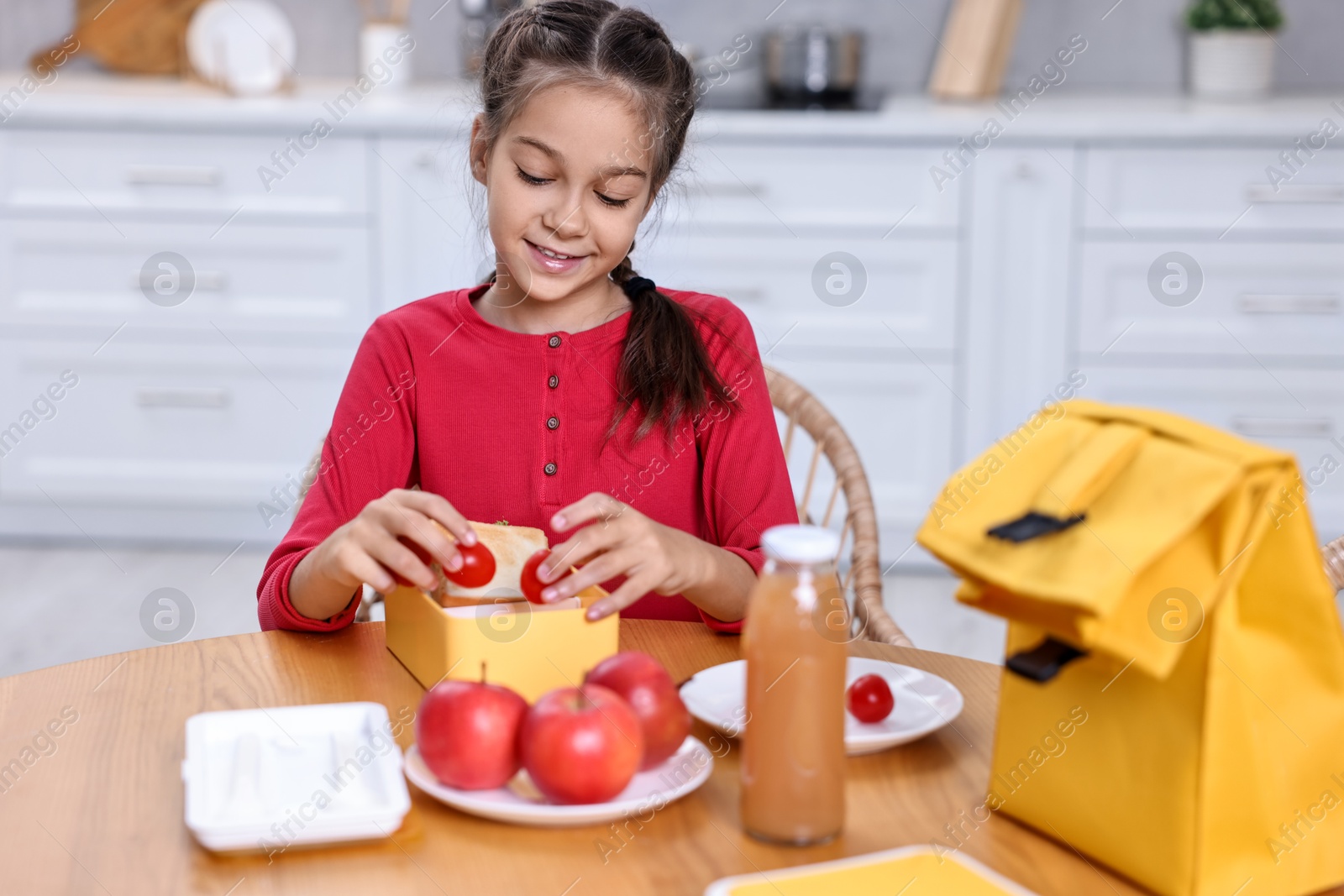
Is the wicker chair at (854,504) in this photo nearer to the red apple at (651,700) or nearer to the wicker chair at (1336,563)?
the wicker chair at (1336,563)

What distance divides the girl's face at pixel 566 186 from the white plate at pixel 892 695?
1.39ft

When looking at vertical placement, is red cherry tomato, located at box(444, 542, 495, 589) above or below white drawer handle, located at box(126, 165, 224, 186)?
above

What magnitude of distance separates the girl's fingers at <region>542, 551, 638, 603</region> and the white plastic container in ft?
0.42

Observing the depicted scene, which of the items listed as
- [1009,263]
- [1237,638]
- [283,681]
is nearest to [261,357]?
[1009,263]

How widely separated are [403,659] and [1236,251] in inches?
83.0

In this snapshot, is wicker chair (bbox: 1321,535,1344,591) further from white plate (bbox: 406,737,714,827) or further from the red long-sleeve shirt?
white plate (bbox: 406,737,714,827)

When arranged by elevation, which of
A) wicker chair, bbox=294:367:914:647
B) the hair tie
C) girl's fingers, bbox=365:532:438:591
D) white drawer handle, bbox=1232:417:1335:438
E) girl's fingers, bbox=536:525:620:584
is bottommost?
white drawer handle, bbox=1232:417:1335:438

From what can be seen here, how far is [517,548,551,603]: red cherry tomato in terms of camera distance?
88 centimetres

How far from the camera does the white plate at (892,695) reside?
0.84 m

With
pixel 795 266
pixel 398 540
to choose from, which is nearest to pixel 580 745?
pixel 398 540

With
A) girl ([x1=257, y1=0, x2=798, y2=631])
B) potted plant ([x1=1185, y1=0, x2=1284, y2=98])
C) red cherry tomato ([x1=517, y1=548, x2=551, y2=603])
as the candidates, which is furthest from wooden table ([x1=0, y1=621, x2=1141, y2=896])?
potted plant ([x1=1185, y1=0, x2=1284, y2=98])

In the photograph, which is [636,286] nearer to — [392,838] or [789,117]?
[392,838]

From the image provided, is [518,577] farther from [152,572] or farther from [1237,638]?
[152,572]

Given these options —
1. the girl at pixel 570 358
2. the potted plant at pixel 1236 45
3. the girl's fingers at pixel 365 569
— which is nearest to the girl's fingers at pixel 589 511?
the girl's fingers at pixel 365 569
